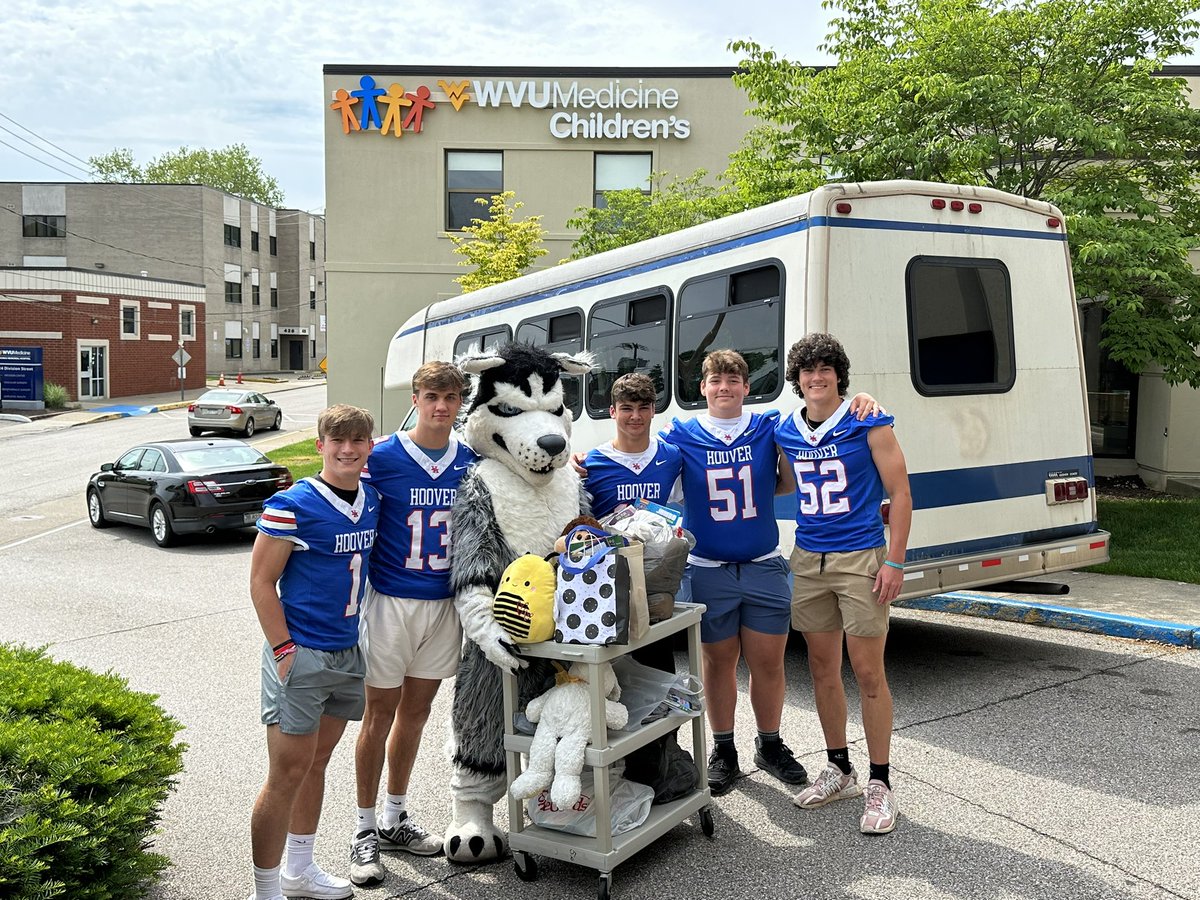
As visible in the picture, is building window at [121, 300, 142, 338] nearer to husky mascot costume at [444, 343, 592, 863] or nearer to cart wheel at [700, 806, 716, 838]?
husky mascot costume at [444, 343, 592, 863]

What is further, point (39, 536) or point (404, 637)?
point (39, 536)

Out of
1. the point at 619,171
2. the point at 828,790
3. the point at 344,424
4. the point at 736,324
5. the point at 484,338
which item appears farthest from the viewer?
the point at 619,171

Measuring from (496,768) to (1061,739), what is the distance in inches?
121

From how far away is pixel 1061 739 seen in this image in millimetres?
5191

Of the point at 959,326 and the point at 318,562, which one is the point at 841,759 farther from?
the point at 959,326

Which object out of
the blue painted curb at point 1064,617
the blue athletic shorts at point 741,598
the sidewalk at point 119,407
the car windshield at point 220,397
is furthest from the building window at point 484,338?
the sidewalk at point 119,407

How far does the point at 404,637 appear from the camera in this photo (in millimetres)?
3887

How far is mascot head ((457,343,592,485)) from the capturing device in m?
3.92

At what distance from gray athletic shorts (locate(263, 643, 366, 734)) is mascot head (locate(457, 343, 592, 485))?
0.99m

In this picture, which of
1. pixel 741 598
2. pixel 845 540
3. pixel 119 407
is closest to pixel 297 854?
pixel 741 598

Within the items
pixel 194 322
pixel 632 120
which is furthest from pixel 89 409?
pixel 632 120

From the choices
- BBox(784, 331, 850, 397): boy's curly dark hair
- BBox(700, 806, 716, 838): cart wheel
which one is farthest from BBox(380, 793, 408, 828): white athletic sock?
BBox(784, 331, 850, 397): boy's curly dark hair

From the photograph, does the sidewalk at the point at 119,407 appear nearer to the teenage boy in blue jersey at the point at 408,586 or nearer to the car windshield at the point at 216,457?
the car windshield at the point at 216,457

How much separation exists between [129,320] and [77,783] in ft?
150
